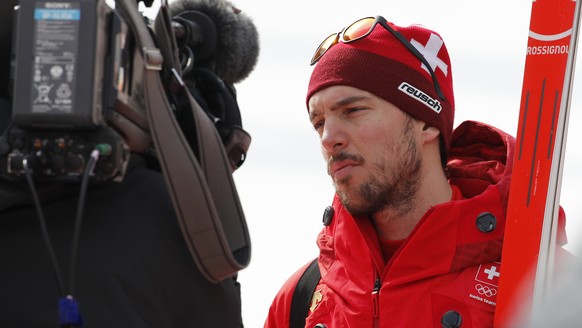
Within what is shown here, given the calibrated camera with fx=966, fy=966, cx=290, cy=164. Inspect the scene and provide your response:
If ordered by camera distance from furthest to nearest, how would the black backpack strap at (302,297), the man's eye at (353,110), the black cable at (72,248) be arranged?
the man's eye at (353,110) → the black backpack strap at (302,297) → the black cable at (72,248)

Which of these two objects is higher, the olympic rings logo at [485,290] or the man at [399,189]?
the man at [399,189]

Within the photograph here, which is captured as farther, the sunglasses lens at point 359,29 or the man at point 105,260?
the sunglasses lens at point 359,29

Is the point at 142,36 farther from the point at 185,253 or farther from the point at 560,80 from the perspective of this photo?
the point at 560,80

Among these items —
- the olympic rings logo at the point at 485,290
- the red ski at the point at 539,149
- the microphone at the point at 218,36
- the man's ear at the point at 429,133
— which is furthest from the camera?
the man's ear at the point at 429,133

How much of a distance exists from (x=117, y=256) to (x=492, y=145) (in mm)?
2611

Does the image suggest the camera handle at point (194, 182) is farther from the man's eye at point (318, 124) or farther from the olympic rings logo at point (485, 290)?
the man's eye at point (318, 124)

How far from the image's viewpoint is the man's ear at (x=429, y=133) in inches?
159

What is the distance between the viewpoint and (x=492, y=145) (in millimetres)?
4094

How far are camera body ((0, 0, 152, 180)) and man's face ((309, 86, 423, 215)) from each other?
7.13ft

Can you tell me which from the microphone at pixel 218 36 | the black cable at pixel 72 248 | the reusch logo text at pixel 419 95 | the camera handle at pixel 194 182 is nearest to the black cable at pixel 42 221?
the black cable at pixel 72 248

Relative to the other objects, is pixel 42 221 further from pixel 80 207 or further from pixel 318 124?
pixel 318 124

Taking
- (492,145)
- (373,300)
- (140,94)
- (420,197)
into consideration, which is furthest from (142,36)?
(492,145)

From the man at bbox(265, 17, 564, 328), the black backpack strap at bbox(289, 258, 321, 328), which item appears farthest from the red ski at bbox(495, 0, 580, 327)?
the black backpack strap at bbox(289, 258, 321, 328)

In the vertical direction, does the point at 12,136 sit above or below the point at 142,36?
below
